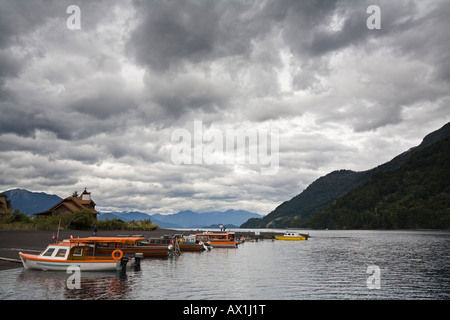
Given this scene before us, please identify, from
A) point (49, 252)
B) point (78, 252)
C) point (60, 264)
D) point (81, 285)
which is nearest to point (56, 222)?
point (49, 252)

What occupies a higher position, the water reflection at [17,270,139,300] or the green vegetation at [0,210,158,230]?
the green vegetation at [0,210,158,230]

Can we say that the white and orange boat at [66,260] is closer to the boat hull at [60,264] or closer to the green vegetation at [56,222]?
the boat hull at [60,264]

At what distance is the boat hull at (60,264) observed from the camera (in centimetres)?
3503

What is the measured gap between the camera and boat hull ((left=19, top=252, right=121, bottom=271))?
35.0 meters

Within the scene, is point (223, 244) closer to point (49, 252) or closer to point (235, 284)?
point (235, 284)

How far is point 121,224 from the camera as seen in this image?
10081 cm

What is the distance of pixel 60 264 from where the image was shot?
35250 millimetres

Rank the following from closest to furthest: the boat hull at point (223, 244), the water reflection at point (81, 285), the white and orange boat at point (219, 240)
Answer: the water reflection at point (81, 285), the boat hull at point (223, 244), the white and orange boat at point (219, 240)

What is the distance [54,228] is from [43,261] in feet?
143

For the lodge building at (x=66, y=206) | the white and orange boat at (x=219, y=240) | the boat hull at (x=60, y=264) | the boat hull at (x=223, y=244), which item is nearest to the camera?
the boat hull at (x=60, y=264)

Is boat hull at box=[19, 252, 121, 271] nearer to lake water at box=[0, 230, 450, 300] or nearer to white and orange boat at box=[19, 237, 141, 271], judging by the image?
white and orange boat at box=[19, 237, 141, 271]

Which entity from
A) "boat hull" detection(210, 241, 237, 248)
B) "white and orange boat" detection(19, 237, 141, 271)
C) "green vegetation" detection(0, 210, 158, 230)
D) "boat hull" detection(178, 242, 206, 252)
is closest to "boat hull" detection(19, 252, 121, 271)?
"white and orange boat" detection(19, 237, 141, 271)

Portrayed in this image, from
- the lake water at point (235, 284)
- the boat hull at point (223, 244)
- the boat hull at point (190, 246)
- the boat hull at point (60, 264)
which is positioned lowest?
the boat hull at point (223, 244)

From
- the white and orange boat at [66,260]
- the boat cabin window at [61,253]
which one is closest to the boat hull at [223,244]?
the white and orange boat at [66,260]
